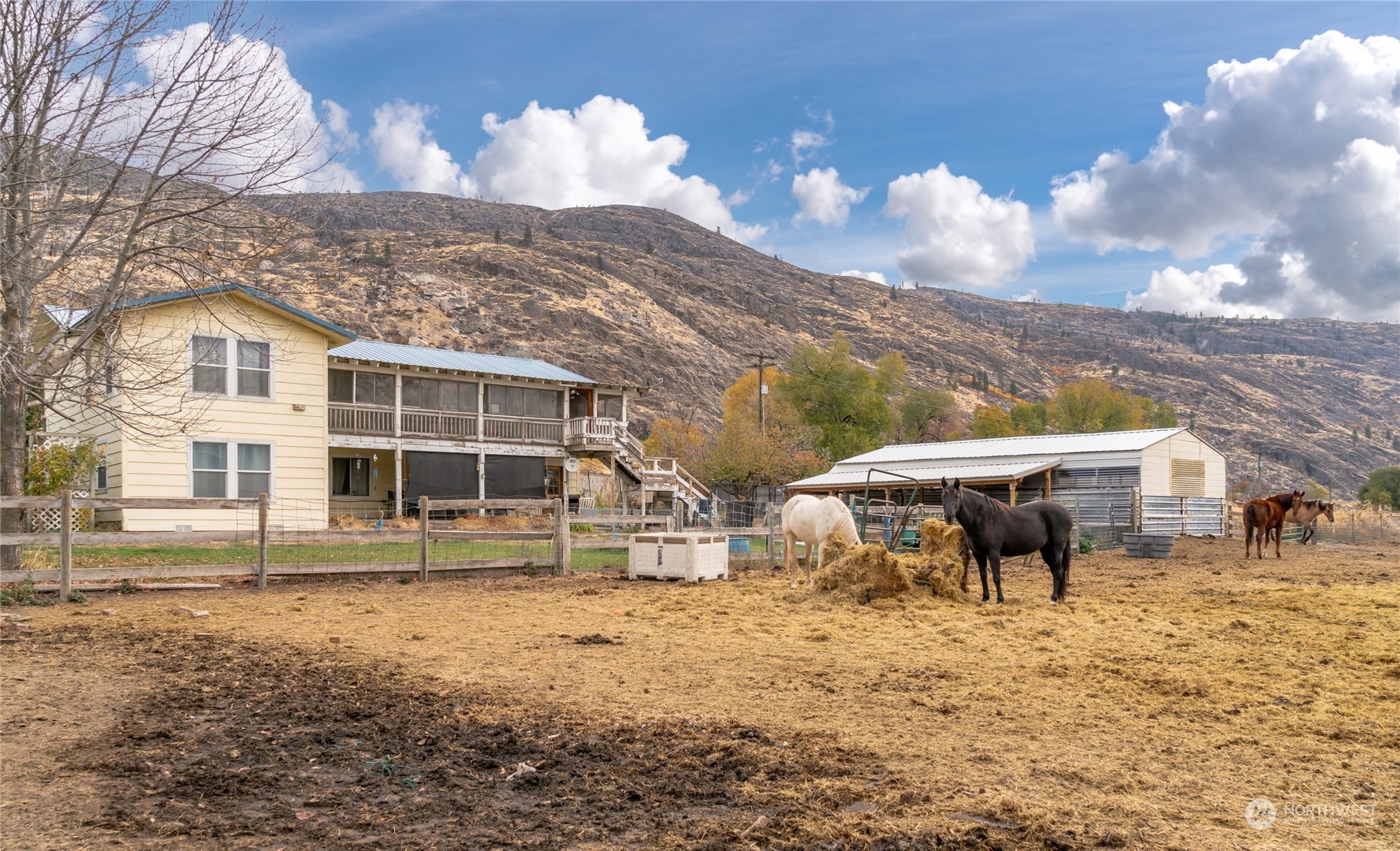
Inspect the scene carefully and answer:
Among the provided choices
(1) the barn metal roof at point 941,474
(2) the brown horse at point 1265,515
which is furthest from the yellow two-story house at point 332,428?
(2) the brown horse at point 1265,515

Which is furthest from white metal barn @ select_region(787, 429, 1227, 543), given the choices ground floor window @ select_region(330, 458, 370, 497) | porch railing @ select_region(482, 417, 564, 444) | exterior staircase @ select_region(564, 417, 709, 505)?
ground floor window @ select_region(330, 458, 370, 497)

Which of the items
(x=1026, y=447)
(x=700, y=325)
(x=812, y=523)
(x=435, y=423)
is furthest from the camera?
(x=700, y=325)

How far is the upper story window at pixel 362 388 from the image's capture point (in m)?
33.3

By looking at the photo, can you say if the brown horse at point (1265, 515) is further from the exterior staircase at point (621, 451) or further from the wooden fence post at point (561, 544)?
the exterior staircase at point (621, 451)

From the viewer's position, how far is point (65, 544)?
42.1 feet

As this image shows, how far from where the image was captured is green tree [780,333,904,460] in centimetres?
6362

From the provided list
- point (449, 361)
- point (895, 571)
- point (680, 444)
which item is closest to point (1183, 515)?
point (895, 571)

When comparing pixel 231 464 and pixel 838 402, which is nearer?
pixel 231 464

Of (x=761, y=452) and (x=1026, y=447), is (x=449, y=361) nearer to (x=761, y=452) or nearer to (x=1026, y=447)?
(x=761, y=452)

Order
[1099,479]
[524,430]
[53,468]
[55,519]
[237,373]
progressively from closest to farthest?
[53,468]
[55,519]
[237,373]
[524,430]
[1099,479]

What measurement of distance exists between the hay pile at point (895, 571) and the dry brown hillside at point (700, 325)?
790 centimetres

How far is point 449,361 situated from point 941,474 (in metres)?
20.8

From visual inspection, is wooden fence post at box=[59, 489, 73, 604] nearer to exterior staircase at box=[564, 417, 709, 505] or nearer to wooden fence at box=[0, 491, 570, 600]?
wooden fence at box=[0, 491, 570, 600]

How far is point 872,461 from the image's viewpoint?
1863 inches
